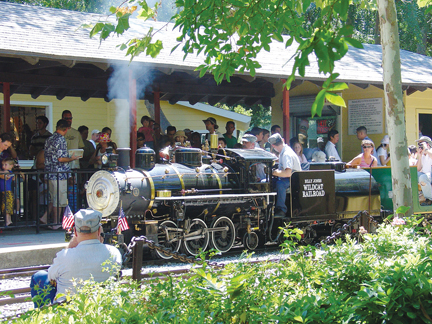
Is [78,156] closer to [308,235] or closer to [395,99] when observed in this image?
[308,235]

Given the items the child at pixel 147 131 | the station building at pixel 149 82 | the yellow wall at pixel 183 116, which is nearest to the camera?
the station building at pixel 149 82

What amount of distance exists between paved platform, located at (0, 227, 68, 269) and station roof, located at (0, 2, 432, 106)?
306 centimetres

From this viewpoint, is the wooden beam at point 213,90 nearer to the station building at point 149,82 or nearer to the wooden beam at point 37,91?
the station building at point 149,82

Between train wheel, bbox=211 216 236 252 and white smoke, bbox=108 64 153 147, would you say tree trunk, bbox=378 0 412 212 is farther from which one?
white smoke, bbox=108 64 153 147

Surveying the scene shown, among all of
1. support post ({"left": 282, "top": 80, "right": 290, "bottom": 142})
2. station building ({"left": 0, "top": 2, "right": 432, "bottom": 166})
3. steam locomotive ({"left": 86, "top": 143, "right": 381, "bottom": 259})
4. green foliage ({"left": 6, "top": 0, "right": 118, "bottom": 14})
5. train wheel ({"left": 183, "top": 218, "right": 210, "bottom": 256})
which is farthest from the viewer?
green foliage ({"left": 6, "top": 0, "right": 118, "bottom": 14})

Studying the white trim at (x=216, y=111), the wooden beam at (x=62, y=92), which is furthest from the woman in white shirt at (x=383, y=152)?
the wooden beam at (x=62, y=92)

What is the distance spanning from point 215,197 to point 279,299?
231 inches

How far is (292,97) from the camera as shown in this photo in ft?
52.6

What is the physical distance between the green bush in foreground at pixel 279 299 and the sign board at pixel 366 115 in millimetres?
11504

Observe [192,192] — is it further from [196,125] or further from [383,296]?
[196,125]

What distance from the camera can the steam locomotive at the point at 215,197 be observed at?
824 cm

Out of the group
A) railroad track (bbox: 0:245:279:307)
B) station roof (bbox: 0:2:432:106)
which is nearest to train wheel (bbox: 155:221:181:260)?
railroad track (bbox: 0:245:279:307)

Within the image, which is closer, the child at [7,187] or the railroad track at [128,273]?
the railroad track at [128,273]

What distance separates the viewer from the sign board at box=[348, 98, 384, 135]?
575 inches
